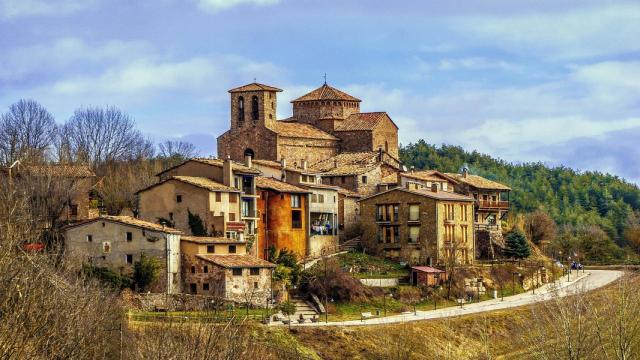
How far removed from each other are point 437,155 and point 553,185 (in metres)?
17.1

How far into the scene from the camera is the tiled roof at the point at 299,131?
109375 mm

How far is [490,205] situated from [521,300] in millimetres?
18252

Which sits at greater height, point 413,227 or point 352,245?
point 413,227

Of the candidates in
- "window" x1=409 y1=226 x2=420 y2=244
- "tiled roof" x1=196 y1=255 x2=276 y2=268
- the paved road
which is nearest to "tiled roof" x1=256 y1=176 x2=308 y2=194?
"window" x1=409 y1=226 x2=420 y2=244

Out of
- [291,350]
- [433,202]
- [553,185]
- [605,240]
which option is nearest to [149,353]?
[291,350]

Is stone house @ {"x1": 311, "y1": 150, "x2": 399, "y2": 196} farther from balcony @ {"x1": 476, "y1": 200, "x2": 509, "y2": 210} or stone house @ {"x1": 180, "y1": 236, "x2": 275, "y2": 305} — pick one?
stone house @ {"x1": 180, "y1": 236, "x2": 275, "y2": 305}

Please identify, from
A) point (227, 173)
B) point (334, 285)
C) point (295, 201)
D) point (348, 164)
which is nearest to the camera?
point (334, 285)

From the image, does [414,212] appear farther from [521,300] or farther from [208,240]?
[208,240]

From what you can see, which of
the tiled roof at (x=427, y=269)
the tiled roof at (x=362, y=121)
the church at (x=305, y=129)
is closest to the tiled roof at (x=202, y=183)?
the tiled roof at (x=427, y=269)

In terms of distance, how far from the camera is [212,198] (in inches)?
3324

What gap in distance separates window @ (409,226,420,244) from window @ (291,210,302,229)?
772cm

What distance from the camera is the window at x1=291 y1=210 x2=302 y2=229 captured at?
92.2 m

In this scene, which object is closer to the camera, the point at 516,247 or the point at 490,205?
the point at 516,247

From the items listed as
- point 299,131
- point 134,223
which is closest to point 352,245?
point 299,131
